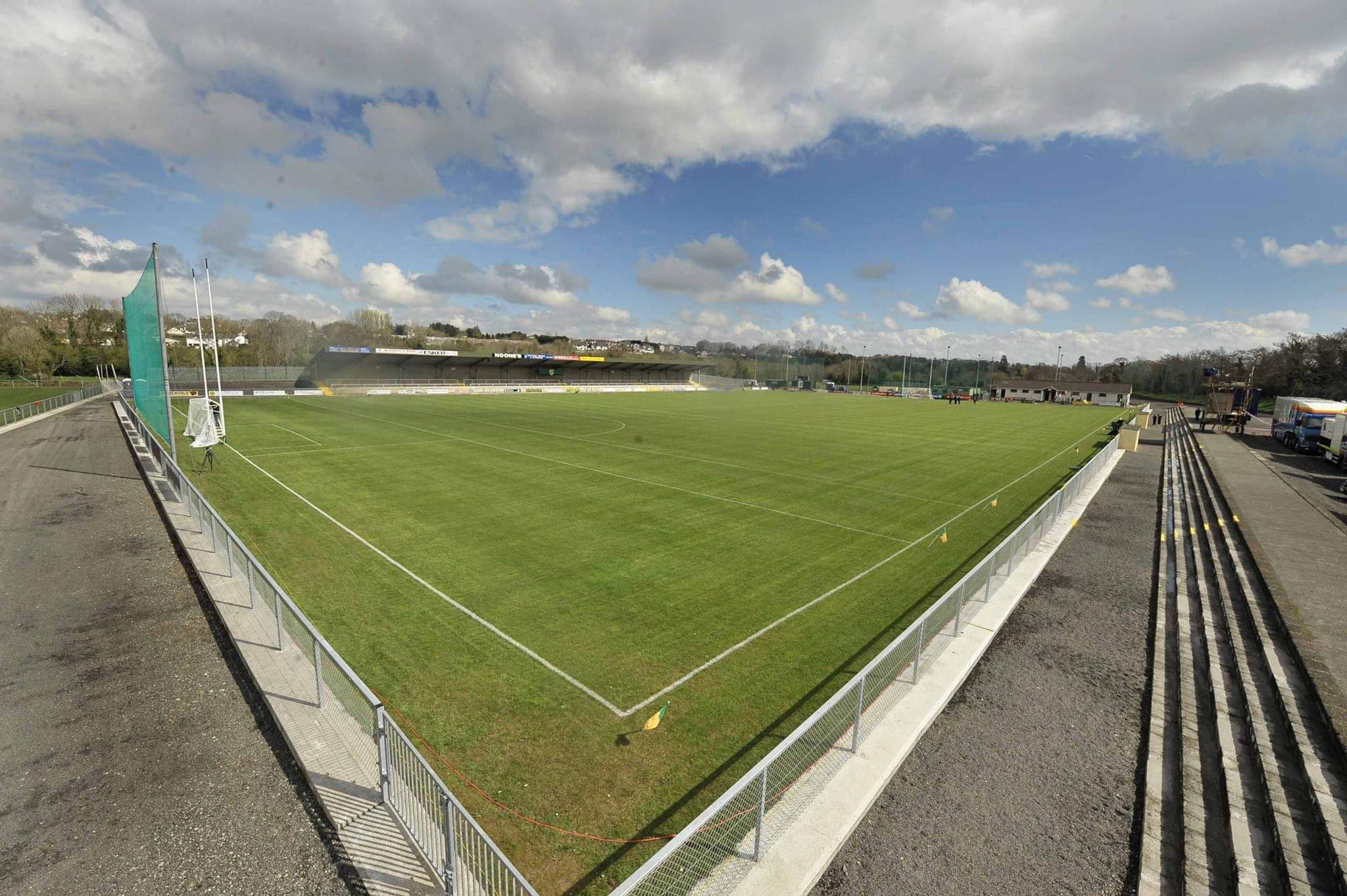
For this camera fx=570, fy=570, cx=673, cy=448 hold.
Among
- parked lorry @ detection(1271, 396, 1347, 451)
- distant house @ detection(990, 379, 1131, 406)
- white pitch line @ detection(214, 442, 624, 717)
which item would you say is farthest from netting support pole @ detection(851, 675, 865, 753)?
distant house @ detection(990, 379, 1131, 406)

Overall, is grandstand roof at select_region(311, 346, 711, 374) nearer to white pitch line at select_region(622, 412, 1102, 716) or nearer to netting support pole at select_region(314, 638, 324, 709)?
white pitch line at select_region(622, 412, 1102, 716)

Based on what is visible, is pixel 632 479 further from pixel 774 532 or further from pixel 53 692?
pixel 53 692

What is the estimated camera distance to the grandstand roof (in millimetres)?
78812

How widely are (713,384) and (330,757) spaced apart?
400 feet

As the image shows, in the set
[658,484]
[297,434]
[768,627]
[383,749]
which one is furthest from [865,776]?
[297,434]

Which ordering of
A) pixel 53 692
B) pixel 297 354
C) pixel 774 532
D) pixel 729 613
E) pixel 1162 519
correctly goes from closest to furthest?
pixel 53 692 < pixel 729 613 < pixel 774 532 < pixel 1162 519 < pixel 297 354

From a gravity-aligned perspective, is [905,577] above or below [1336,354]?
below

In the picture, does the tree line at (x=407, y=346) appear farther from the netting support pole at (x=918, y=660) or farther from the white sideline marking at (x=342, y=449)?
the netting support pole at (x=918, y=660)

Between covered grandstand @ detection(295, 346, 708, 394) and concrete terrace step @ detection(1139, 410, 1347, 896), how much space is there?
8310cm

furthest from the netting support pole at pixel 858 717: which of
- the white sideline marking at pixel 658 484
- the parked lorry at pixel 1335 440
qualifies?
the parked lorry at pixel 1335 440

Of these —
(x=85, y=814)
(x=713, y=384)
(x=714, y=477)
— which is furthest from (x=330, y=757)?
(x=713, y=384)

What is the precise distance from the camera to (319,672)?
24.6 ft

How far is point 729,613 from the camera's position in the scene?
11.4 metres

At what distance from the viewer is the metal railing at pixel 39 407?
1539 inches
